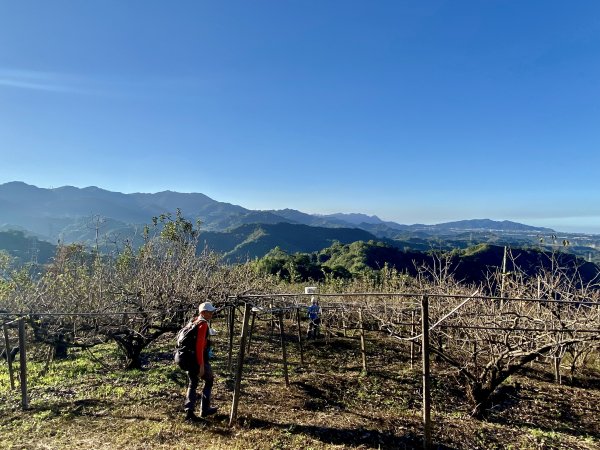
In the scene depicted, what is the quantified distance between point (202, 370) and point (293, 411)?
1.75 meters

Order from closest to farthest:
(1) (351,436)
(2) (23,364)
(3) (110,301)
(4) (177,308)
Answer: (1) (351,436) < (2) (23,364) < (4) (177,308) < (3) (110,301)

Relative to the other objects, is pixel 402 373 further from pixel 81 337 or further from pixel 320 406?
pixel 81 337

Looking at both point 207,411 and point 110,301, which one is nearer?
point 207,411

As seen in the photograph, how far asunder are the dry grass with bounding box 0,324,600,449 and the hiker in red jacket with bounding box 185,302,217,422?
6.7 inches

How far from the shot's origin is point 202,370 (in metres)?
5.24

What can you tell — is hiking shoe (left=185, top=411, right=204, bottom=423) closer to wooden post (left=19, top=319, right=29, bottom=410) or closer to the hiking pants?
the hiking pants

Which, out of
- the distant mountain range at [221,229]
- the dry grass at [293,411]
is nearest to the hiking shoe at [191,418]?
the dry grass at [293,411]

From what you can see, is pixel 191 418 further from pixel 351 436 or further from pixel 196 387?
pixel 351 436

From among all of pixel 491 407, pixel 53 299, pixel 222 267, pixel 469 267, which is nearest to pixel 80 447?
pixel 53 299

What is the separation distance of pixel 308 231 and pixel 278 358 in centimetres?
9377

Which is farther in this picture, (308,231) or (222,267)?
(308,231)

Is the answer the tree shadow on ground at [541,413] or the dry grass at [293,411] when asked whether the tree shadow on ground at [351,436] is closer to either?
the dry grass at [293,411]

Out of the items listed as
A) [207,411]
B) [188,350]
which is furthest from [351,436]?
[188,350]

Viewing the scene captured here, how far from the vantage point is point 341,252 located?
50688mm
